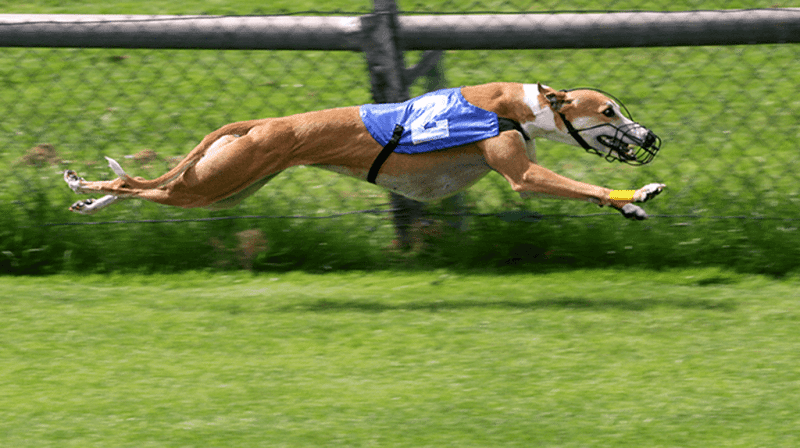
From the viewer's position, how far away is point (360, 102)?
19.2 ft

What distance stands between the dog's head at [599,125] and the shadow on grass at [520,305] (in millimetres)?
705

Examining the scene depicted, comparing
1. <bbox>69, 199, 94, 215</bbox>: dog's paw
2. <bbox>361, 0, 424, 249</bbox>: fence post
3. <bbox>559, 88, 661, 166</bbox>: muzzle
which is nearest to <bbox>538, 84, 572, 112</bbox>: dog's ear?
<bbox>559, 88, 661, 166</bbox>: muzzle

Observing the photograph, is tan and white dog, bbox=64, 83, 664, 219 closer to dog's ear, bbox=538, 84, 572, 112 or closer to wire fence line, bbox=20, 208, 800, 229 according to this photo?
dog's ear, bbox=538, 84, 572, 112

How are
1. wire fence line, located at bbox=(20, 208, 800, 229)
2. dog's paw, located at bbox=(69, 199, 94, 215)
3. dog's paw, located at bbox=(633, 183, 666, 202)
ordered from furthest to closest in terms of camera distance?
wire fence line, located at bbox=(20, 208, 800, 229) → dog's paw, located at bbox=(69, 199, 94, 215) → dog's paw, located at bbox=(633, 183, 666, 202)

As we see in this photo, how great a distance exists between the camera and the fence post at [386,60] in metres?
4.76

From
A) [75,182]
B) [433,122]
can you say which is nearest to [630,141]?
[433,122]

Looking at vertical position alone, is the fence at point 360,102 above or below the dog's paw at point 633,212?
above

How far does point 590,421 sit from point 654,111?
2.69 metres

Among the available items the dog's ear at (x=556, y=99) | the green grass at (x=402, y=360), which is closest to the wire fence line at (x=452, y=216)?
the green grass at (x=402, y=360)

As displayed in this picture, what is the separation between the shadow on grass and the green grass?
0.01 m

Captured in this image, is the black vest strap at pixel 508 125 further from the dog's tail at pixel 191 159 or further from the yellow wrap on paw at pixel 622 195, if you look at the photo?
the dog's tail at pixel 191 159

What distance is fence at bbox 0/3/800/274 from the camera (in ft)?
16.5

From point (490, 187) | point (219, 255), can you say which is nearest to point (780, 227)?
point (490, 187)

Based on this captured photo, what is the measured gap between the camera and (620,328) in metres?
4.27
